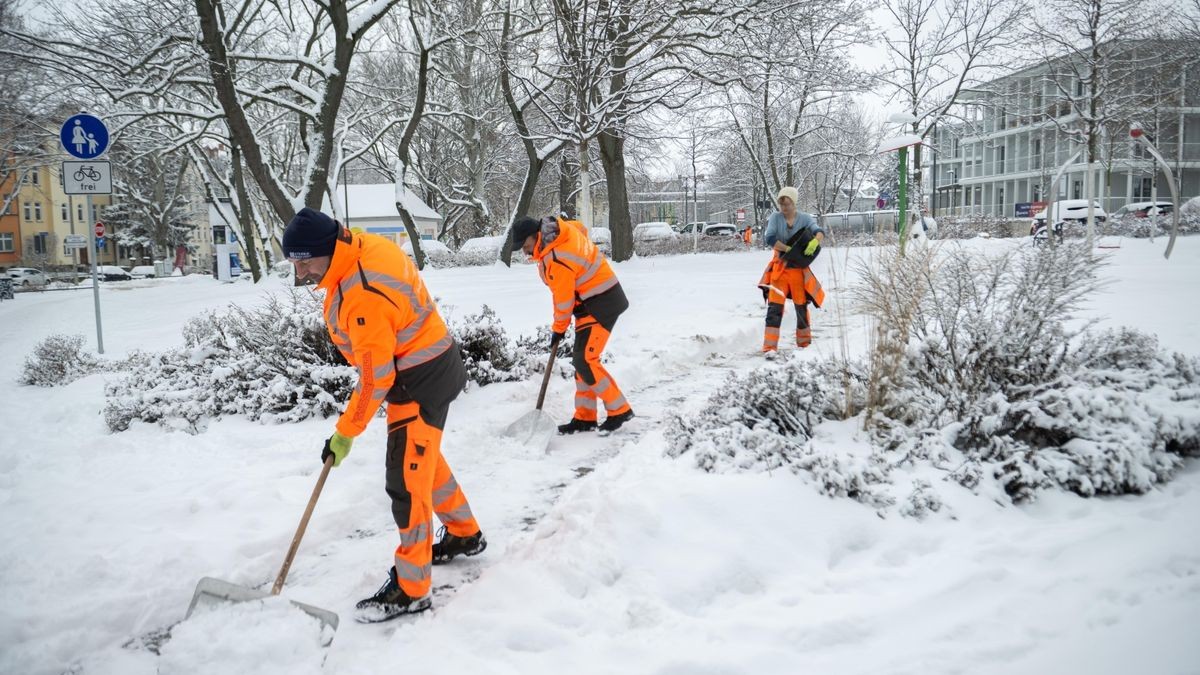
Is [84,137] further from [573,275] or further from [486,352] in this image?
[573,275]

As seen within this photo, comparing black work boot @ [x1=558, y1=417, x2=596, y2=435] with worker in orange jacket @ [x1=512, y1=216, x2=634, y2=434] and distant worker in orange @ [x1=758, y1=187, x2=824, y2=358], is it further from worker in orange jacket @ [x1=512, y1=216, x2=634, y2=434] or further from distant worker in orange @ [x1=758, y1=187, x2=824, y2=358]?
distant worker in orange @ [x1=758, y1=187, x2=824, y2=358]

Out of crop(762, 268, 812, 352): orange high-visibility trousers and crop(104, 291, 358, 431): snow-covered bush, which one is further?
crop(762, 268, 812, 352): orange high-visibility trousers

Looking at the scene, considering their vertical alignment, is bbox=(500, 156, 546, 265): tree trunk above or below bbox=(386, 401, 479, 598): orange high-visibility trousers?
above

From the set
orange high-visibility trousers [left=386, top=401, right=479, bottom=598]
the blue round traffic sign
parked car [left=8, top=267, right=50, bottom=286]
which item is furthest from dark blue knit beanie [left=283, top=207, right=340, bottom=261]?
parked car [left=8, top=267, right=50, bottom=286]

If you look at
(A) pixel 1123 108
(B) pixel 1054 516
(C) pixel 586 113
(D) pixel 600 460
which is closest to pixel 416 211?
(C) pixel 586 113

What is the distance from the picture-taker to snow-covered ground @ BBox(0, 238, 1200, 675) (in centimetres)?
273

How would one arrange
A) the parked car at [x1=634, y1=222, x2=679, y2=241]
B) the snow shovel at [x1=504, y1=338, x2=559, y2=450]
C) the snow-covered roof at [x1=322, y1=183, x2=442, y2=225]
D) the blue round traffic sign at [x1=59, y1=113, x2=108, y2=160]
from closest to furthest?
1. the snow shovel at [x1=504, y1=338, x2=559, y2=450]
2. the blue round traffic sign at [x1=59, y1=113, x2=108, y2=160]
3. the parked car at [x1=634, y1=222, x2=679, y2=241]
4. the snow-covered roof at [x1=322, y1=183, x2=442, y2=225]

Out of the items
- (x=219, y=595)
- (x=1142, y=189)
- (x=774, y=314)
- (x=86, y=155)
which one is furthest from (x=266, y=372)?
(x=1142, y=189)

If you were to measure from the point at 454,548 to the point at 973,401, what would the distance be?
306 cm

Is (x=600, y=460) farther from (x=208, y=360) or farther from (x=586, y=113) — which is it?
(x=586, y=113)

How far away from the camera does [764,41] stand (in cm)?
1469

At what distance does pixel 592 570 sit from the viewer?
3314mm

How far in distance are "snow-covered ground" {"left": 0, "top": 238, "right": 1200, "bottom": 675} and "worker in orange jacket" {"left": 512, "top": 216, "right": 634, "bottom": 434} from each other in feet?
1.82

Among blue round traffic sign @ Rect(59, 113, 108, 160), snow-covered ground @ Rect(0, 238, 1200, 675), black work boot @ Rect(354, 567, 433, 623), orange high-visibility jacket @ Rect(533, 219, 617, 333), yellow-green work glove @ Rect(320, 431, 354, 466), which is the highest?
blue round traffic sign @ Rect(59, 113, 108, 160)
